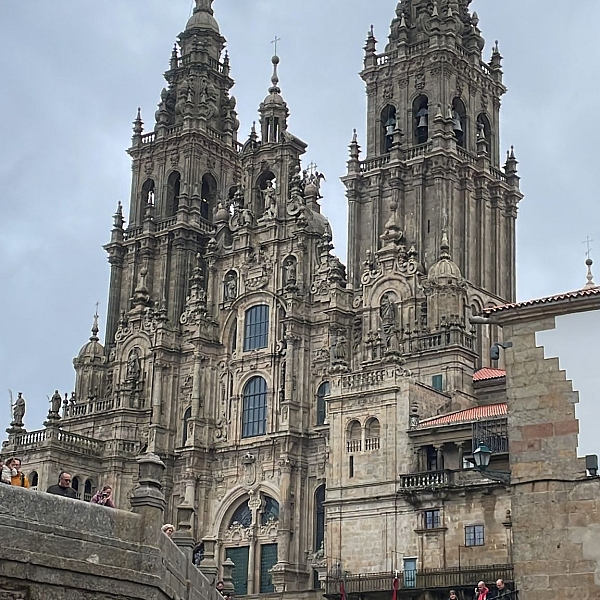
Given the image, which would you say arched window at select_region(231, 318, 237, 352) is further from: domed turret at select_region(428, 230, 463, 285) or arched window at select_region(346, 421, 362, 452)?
arched window at select_region(346, 421, 362, 452)

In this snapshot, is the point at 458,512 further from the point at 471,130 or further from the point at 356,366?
the point at 471,130

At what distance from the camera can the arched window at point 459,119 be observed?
64375mm

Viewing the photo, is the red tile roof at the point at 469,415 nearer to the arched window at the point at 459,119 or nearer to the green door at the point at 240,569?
the green door at the point at 240,569

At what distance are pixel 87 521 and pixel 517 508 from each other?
1161 cm

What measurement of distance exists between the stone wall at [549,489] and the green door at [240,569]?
34.5m

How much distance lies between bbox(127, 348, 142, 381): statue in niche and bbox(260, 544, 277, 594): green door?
13644 mm

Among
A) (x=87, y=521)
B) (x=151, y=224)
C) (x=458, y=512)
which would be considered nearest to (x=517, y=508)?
(x=87, y=521)

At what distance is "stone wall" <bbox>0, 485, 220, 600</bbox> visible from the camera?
54.2 feet

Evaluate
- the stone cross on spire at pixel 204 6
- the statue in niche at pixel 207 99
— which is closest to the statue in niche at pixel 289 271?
the statue in niche at pixel 207 99

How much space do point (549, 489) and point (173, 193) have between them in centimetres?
5173

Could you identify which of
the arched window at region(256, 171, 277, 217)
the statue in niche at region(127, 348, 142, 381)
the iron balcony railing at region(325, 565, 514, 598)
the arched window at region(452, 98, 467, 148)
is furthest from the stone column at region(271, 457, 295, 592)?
the arched window at region(452, 98, 467, 148)

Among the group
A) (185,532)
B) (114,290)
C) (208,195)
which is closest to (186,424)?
(114,290)

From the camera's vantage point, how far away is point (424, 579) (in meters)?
45.7

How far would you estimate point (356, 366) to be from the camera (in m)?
58.2
